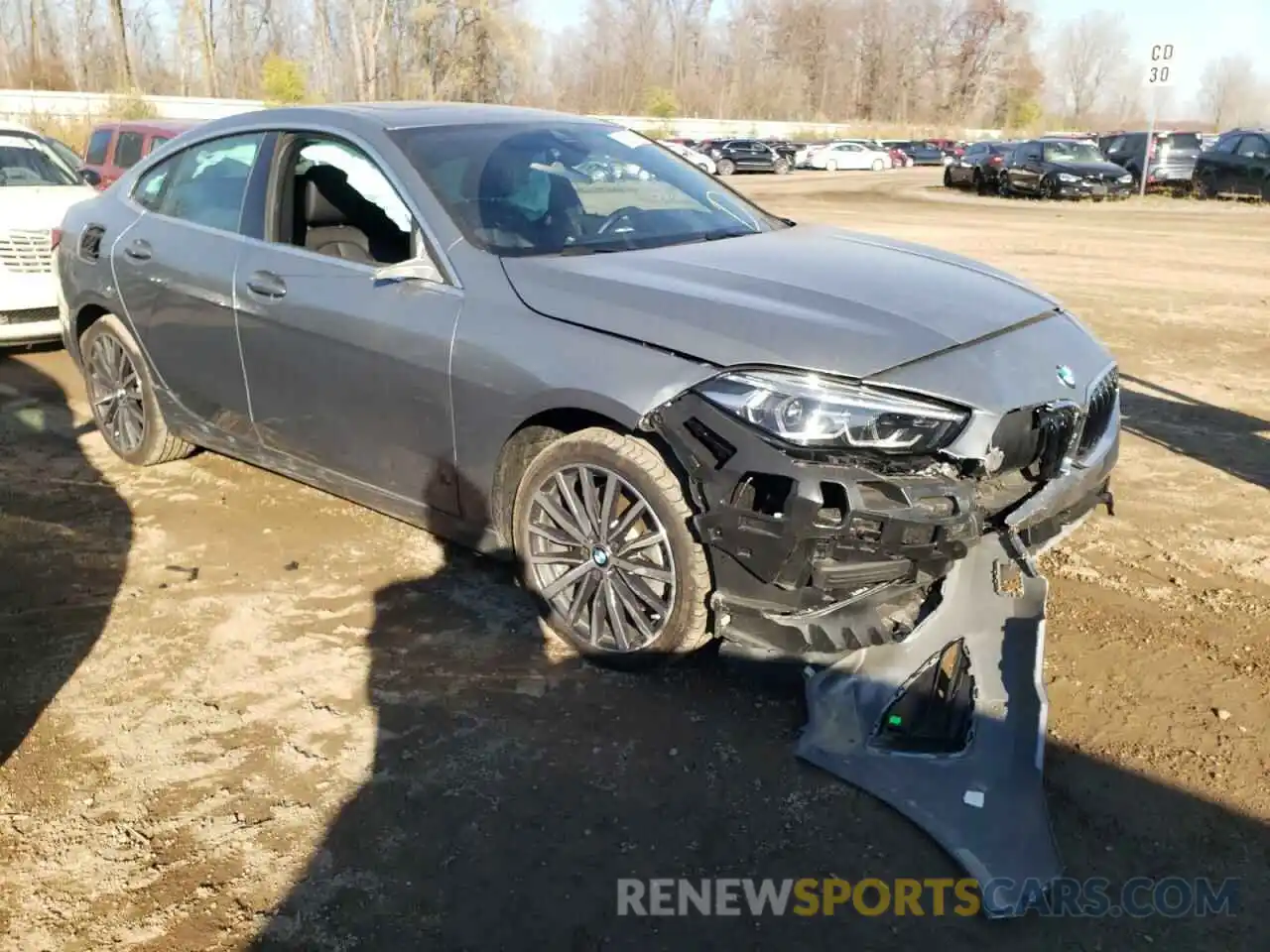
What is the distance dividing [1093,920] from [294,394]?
11.0ft

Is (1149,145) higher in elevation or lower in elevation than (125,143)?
higher

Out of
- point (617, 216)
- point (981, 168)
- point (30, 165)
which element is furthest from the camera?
point (981, 168)

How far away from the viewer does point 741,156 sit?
42.4 m

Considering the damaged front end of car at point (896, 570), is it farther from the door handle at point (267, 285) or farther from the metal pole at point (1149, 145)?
the metal pole at point (1149, 145)

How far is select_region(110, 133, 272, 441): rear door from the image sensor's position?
4.60m

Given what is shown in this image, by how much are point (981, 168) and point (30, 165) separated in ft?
86.7

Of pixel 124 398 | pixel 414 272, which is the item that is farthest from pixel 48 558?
pixel 414 272

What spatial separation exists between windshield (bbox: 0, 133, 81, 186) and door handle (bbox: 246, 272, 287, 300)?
5586 mm

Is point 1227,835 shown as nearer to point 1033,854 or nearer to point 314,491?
point 1033,854

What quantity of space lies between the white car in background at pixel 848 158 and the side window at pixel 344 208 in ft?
147

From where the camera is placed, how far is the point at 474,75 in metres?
64.3

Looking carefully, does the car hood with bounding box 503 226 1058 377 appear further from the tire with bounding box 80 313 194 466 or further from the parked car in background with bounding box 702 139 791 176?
the parked car in background with bounding box 702 139 791 176

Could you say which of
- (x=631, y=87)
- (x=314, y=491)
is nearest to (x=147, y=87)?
(x=631, y=87)

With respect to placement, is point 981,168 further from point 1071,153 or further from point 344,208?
point 344,208
